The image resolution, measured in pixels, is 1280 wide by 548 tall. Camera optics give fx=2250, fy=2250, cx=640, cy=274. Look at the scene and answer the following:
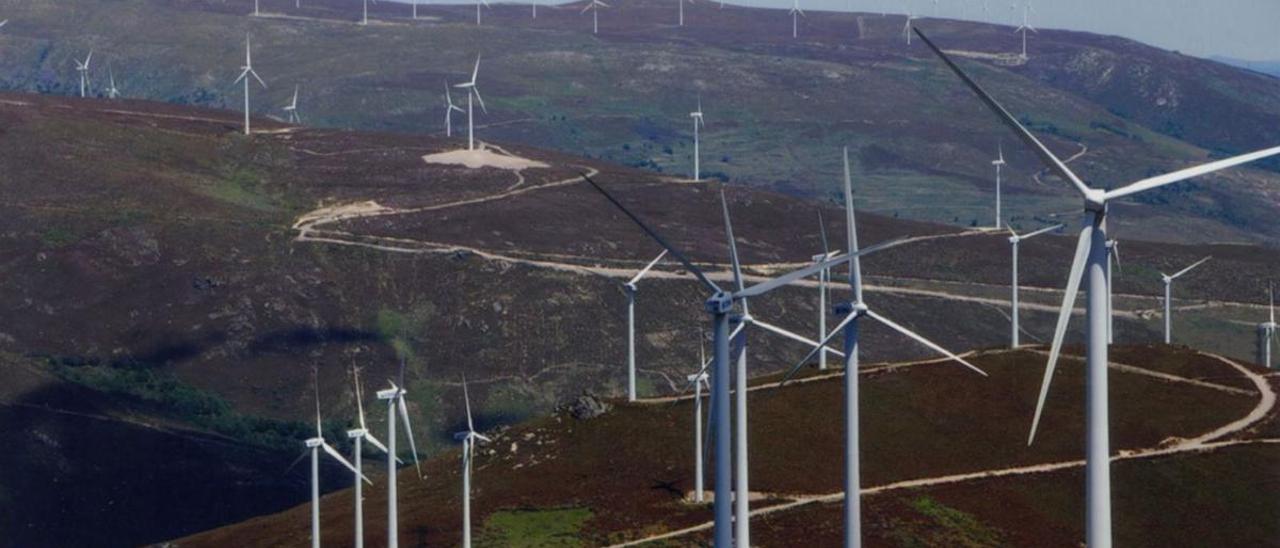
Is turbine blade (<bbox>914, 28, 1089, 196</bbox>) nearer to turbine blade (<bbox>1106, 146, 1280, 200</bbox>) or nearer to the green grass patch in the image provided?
turbine blade (<bbox>1106, 146, 1280, 200</bbox>)

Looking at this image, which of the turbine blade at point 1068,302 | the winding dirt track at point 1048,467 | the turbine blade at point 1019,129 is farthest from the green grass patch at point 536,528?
the turbine blade at point 1019,129

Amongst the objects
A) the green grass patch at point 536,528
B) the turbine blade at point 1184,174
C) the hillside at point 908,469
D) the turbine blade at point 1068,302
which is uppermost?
the turbine blade at point 1184,174

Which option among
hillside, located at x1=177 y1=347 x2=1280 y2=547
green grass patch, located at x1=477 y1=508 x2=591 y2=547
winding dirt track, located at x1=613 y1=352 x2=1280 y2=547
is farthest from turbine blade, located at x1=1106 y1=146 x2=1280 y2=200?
green grass patch, located at x1=477 y1=508 x2=591 y2=547

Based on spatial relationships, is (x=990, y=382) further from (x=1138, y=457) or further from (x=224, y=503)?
(x=224, y=503)

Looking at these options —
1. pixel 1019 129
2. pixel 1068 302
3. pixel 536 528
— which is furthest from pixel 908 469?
pixel 1068 302

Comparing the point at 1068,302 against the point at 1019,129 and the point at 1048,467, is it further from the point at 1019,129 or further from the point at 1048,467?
the point at 1048,467

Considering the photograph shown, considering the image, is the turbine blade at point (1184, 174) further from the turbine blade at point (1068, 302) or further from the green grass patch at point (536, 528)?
the green grass patch at point (536, 528)
